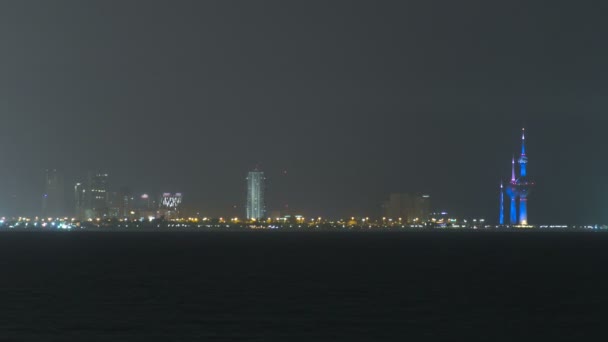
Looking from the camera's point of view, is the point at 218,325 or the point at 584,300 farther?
the point at 584,300

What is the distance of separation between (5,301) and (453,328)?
3146 centimetres

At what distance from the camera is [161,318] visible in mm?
62312

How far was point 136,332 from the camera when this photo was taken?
182ft

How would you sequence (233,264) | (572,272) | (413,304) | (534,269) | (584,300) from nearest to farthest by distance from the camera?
1. (413,304)
2. (584,300)
3. (572,272)
4. (534,269)
5. (233,264)

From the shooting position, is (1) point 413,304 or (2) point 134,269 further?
(2) point 134,269

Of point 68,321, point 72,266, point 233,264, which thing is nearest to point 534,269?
point 233,264

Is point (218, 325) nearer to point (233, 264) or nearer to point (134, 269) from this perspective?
point (134, 269)

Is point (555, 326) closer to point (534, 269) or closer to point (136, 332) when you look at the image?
point (136, 332)

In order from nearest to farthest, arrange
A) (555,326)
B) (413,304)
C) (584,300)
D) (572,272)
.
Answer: (555,326), (413,304), (584,300), (572,272)

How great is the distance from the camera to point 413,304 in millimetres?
72438

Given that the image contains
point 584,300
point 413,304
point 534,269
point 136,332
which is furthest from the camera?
point 534,269

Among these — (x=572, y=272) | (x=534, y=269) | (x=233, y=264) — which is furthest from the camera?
(x=233, y=264)

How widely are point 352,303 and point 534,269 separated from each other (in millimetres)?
56273

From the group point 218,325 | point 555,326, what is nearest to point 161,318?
point 218,325
